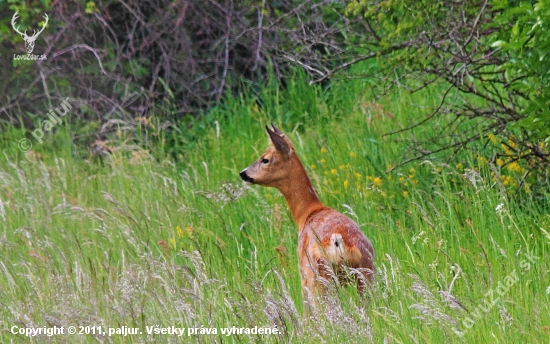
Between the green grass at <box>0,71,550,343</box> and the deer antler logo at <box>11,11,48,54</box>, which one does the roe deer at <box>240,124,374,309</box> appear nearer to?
the green grass at <box>0,71,550,343</box>

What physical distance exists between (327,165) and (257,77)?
2.79 meters

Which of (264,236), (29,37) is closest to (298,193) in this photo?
(264,236)

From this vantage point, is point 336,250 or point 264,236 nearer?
point 336,250

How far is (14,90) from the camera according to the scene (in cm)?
1038

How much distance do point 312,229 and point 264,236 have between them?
5.75ft

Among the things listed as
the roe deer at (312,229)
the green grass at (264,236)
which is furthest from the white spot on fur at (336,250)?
the green grass at (264,236)

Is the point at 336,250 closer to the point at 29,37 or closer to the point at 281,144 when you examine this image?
the point at 281,144

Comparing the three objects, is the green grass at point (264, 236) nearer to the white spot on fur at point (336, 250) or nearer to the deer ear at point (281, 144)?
the white spot on fur at point (336, 250)

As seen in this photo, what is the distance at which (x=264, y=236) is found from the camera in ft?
21.7

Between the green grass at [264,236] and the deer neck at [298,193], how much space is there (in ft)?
0.90

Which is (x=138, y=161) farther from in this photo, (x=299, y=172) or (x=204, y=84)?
(x=299, y=172)

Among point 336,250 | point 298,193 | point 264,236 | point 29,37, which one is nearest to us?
point 336,250

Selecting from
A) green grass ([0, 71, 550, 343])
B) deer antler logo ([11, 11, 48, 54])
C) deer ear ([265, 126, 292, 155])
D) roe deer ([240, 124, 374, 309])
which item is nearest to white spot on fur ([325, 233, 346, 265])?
roe deer ([240, 124, 374, 309])

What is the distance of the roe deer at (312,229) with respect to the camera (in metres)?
4.98
